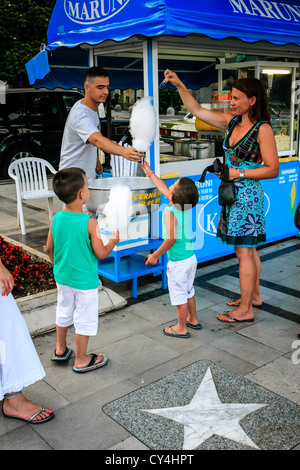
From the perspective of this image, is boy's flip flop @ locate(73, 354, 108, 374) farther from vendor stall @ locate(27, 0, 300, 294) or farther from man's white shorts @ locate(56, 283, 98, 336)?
vendor stall @ locate(27, 0, 300, 294)

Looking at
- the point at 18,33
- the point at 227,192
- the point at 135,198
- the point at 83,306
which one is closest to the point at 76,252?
the point at 83,306

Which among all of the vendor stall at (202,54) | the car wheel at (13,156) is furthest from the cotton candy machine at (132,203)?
the car wheel at (13,156)

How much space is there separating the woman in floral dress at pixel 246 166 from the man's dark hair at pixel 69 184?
1.35m

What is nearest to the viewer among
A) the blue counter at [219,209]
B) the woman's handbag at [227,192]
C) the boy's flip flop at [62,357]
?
the boy's flip flop at [62,357]

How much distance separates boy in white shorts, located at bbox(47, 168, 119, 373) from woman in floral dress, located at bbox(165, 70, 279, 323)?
4.45ft

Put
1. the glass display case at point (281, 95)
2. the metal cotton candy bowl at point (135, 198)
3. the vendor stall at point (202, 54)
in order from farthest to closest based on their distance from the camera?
the glass display case at point (281, 95)
the vendor stall at point (202, 54)
the metal cotton candy bowl at point (135, 198)

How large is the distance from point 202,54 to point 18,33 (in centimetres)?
786

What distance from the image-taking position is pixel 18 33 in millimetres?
12539

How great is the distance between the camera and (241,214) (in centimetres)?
394

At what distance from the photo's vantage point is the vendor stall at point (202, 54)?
166 inches

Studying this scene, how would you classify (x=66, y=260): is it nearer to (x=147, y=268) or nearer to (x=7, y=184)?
(x=147, y=268)

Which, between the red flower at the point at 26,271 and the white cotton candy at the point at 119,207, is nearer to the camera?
the white cotton candy at the point at 119,207

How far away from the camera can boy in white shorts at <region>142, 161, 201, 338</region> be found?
11.7 feet

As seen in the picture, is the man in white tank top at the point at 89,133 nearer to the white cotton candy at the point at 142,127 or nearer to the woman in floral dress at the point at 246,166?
the white cotton candy at the point at 142,127
